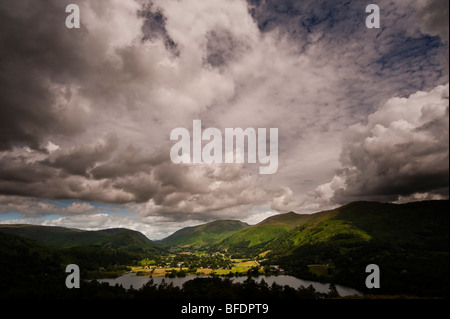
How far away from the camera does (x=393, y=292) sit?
10900 centimetres

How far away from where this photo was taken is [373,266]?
157 meters
